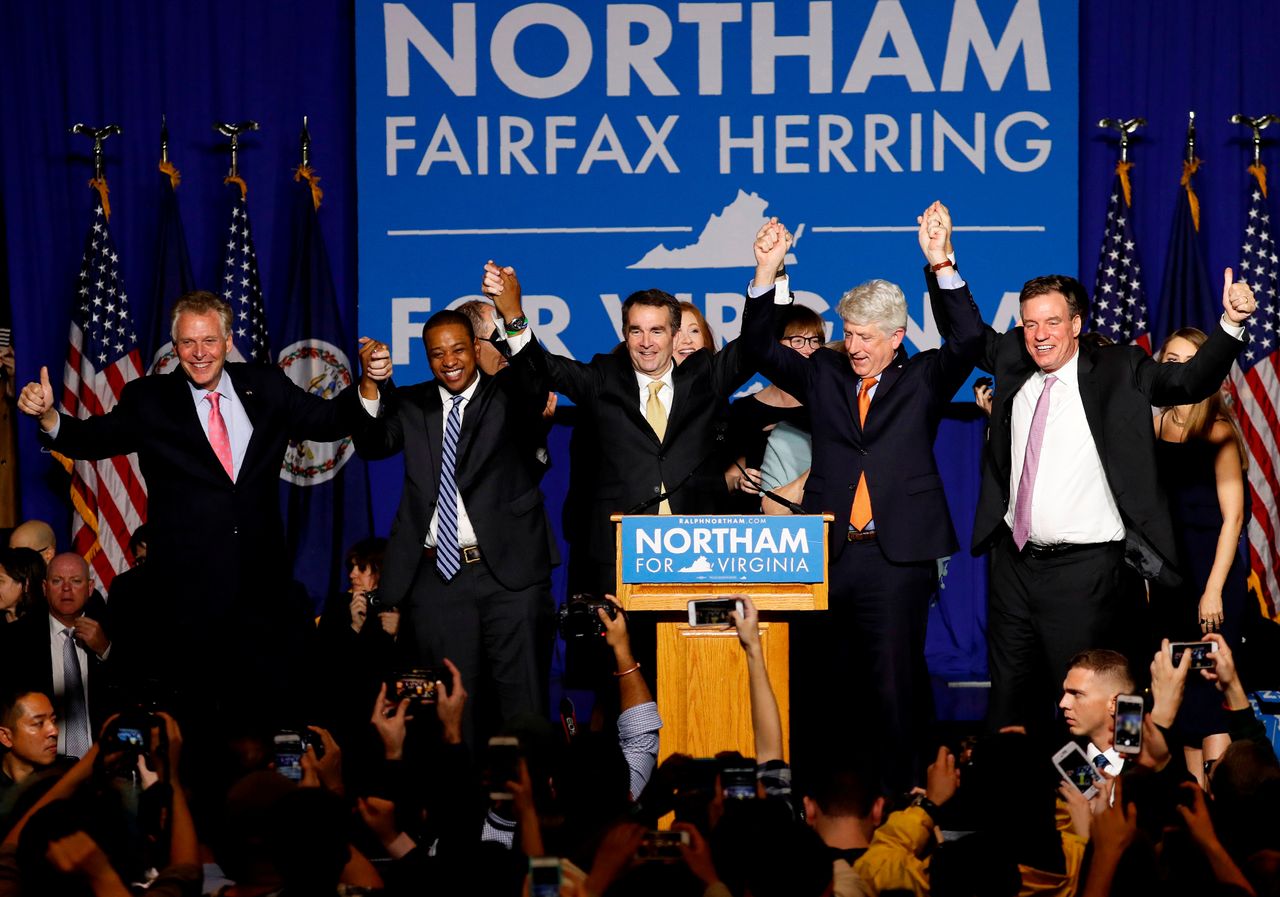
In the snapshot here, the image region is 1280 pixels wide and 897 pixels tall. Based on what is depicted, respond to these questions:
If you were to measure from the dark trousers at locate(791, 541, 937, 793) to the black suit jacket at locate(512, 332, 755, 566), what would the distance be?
1.61ft

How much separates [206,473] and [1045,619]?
2478mm

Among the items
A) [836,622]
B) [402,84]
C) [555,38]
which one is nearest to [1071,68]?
[555,38]

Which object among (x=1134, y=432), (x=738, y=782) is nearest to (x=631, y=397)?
(x=1134, y=432)

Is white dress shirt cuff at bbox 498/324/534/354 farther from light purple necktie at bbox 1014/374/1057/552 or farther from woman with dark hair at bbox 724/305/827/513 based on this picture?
light purple necktie at bbox 1014/374/1057/552

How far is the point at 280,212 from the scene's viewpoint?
7.59 m

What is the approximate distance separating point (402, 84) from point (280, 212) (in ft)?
2.75

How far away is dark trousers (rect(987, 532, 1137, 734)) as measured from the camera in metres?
4.66

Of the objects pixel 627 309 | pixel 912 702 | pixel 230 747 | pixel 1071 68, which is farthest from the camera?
pixel 1071 68

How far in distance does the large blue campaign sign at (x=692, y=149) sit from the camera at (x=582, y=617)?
3.06m

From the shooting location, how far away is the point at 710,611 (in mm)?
3777

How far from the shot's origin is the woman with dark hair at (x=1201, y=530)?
504cm

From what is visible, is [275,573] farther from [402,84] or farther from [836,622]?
[402,84]

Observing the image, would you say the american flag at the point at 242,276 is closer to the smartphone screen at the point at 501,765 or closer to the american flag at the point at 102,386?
the american flag at the point at 102,386

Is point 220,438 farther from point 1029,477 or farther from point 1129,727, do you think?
point 1129,727
